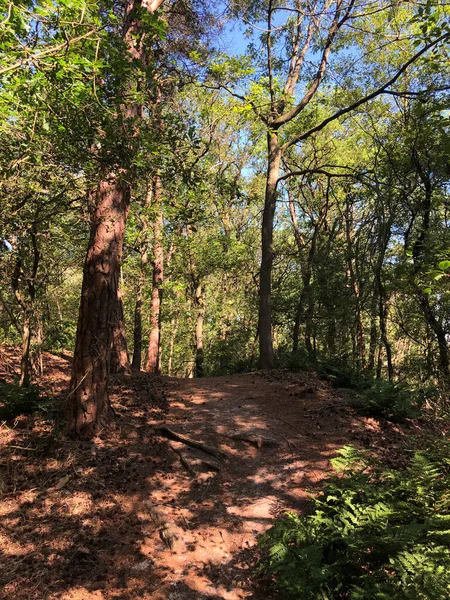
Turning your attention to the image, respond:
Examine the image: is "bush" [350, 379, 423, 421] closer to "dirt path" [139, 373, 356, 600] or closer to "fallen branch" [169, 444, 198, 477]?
"dirt path" [139, 373, 356, 600]

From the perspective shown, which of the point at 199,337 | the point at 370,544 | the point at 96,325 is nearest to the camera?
the point at 370,544

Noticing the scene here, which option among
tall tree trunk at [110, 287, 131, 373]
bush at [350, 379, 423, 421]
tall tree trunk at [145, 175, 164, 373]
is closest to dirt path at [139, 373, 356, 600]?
bush at [350, 379, 423, 421]

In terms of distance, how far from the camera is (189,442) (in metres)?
6.48

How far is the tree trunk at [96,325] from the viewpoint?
623 cm

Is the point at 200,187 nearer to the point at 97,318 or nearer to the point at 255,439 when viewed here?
the point at 97,318

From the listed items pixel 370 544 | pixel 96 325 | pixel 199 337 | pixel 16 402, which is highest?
pixel 199 337

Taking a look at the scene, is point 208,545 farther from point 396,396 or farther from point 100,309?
point 396,396

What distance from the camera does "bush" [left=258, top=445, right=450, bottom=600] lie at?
2.95 metres

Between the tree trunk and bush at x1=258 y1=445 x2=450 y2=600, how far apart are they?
3629 mm

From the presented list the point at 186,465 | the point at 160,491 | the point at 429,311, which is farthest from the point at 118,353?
the point at 429,311

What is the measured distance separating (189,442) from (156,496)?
132 cm

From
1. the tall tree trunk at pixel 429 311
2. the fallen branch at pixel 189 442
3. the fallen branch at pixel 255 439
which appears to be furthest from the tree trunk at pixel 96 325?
the tall tree trunk at pixel 429 311

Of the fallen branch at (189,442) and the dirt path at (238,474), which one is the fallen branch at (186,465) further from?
the fallen branch at (189,442)

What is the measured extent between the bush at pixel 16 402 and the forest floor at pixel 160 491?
0.65 feet
